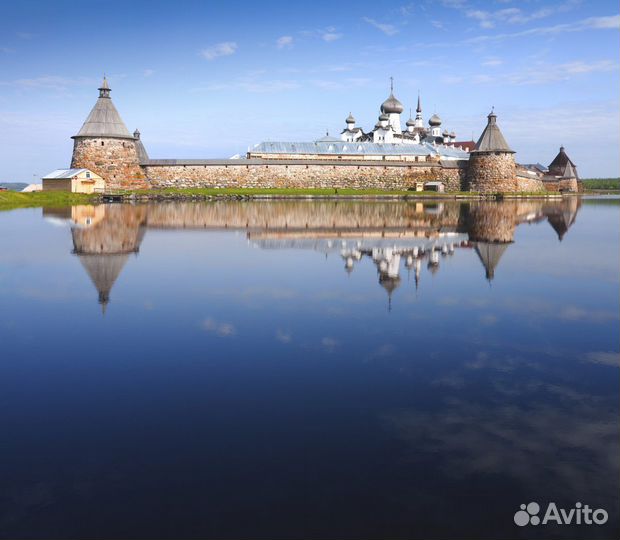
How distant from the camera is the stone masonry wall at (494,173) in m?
39.8

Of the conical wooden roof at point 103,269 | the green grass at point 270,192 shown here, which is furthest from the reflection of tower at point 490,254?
the green grass at point 270,192

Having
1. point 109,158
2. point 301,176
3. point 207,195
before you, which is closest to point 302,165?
point 301,176

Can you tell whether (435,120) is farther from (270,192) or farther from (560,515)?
(560,515)

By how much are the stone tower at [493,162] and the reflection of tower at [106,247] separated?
28282 mm

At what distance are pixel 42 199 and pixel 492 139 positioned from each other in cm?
2794

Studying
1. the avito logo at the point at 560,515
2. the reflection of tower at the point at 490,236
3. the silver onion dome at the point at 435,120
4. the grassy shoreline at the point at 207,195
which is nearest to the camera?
the avito logo at the point at 560,515

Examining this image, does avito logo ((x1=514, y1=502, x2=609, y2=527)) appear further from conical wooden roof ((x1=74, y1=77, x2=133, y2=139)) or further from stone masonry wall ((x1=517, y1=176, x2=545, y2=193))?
stone masonry wall ((x1=517, y1=176, x2=545, y2=193))

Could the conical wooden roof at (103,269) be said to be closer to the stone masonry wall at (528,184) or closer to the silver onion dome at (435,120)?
the stone masonry wall at (528,184)

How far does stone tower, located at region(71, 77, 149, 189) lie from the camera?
35125 millimetres

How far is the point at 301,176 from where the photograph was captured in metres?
40.4

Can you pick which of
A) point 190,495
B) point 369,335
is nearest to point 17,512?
point 190,495

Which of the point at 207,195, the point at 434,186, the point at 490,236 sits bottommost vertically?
the point at 490,236

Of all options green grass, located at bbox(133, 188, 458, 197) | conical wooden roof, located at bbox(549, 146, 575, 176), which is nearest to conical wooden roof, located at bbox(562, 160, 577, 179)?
conical wooden roof, located at bbox(549, 146, 575, 176)

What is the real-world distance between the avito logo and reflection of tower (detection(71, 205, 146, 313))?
198 inches
